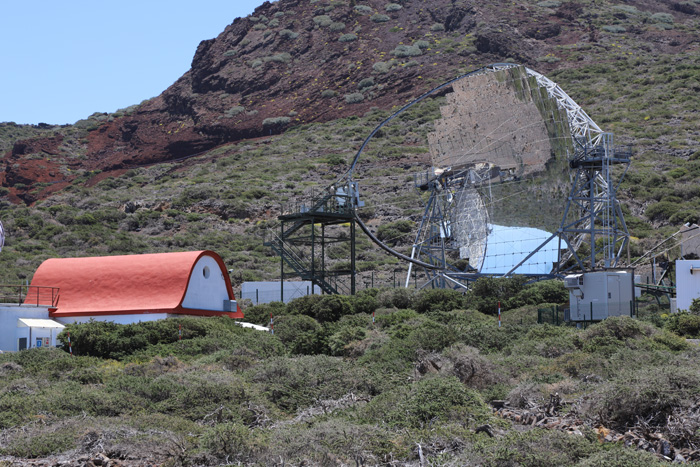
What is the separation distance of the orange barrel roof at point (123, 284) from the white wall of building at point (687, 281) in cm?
1841

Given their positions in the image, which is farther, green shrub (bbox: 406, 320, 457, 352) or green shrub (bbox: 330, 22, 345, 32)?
green shrub (bbox: 330, 22, 345, 32)

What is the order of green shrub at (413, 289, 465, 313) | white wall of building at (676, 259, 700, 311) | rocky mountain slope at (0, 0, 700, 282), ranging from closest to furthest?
white wall of building at (676, 259, 700, 311) < green shrub at (413, 289, 465, 313) < rocky mountain slope at (0, 0, 700, 282)

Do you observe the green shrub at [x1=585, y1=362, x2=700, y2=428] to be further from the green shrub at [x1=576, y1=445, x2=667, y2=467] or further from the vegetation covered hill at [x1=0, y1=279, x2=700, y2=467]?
→ the green shrub at [x1=576, y1=445, x2=667, y2=467]

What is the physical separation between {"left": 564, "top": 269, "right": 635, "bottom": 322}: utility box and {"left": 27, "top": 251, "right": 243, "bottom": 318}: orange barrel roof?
14651 mm

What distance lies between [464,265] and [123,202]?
4152cm

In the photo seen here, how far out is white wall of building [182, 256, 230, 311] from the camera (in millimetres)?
32969

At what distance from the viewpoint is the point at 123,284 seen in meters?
33.1

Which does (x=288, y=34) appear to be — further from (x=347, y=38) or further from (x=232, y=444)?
(x=232, y=444)

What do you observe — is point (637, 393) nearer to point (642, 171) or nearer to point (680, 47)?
point (642, 171)

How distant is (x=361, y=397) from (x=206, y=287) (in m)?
17.6

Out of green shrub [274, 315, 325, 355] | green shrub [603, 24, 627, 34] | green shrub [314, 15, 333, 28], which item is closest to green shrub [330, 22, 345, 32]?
green shrub [314, 15, 333, 28]

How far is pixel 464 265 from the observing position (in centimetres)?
5450

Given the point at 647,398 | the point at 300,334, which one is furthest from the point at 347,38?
the point at 647,398

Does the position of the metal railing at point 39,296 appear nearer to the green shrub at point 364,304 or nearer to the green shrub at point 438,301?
the green shrub at point 364,304
